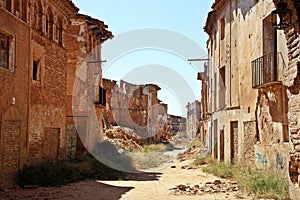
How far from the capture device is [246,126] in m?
16.4

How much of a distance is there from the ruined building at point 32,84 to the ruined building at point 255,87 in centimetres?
749

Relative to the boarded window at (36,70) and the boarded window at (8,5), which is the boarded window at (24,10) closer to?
the boarded window at (8,5)

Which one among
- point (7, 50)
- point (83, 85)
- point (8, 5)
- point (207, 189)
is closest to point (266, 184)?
point (207, 189)

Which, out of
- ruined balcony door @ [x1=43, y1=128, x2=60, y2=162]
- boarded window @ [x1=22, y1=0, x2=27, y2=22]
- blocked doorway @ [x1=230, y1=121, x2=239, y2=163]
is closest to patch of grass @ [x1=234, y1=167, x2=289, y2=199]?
blocked doorway @ [x1=230, y1=121, x2=239, y2=163]

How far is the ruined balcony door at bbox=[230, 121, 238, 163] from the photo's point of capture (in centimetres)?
1842

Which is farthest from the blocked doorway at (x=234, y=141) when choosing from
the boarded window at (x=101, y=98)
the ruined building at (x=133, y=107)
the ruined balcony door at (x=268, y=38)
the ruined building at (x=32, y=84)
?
the ruined building at (x=133, y=107)

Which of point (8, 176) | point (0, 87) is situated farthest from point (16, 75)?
point (8, 176)

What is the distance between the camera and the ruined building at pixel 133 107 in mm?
41094

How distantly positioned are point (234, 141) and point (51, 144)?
8043 mm

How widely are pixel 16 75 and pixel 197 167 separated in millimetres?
12015

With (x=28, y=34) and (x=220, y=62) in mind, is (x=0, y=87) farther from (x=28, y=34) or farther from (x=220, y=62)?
(x=220, y=62)

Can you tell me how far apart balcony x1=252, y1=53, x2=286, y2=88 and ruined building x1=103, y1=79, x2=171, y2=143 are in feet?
86.5

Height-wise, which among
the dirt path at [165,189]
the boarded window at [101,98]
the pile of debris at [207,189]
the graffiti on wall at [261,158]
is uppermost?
the boarded window at [101,98]

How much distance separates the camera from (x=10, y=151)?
13.0 meters
